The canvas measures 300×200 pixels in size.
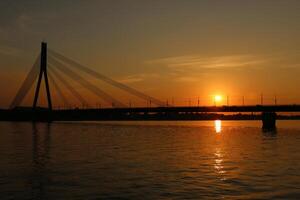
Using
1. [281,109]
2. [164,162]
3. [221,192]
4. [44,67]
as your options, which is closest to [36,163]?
[164,162]

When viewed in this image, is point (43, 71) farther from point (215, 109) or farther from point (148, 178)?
point (148, 178)

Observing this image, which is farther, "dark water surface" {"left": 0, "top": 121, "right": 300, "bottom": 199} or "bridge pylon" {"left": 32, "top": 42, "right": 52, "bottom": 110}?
"bridge pylon" {"left": 32, "top": 42, "right": 52, "bottom": 110}

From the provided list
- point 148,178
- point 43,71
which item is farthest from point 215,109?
point 148,178

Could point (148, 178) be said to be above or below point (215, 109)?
below

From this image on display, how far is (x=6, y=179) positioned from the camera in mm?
23719

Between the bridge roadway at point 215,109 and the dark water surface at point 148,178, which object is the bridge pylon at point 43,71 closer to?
the bridge roadway at point 215,109

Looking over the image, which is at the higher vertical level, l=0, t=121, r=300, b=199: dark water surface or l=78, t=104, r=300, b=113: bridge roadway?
l=78, t=104, r=300, b=113: bridge roadway

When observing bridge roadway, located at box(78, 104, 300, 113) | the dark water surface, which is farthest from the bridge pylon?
the dark water surface

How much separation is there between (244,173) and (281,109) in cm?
8908

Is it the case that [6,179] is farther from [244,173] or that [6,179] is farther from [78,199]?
[244,173]

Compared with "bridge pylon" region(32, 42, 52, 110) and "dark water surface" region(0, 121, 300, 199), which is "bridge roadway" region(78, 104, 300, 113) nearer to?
"bridge pylon" region(32, 42, 52, 110)

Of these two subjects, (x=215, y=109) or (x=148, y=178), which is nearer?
(x=148, y=178)

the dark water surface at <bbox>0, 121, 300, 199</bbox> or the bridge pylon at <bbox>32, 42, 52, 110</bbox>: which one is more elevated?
the bridge pylon at <bbox>32, 42, 52, 110</bbox>

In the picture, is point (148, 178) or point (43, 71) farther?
point (43, 71)
